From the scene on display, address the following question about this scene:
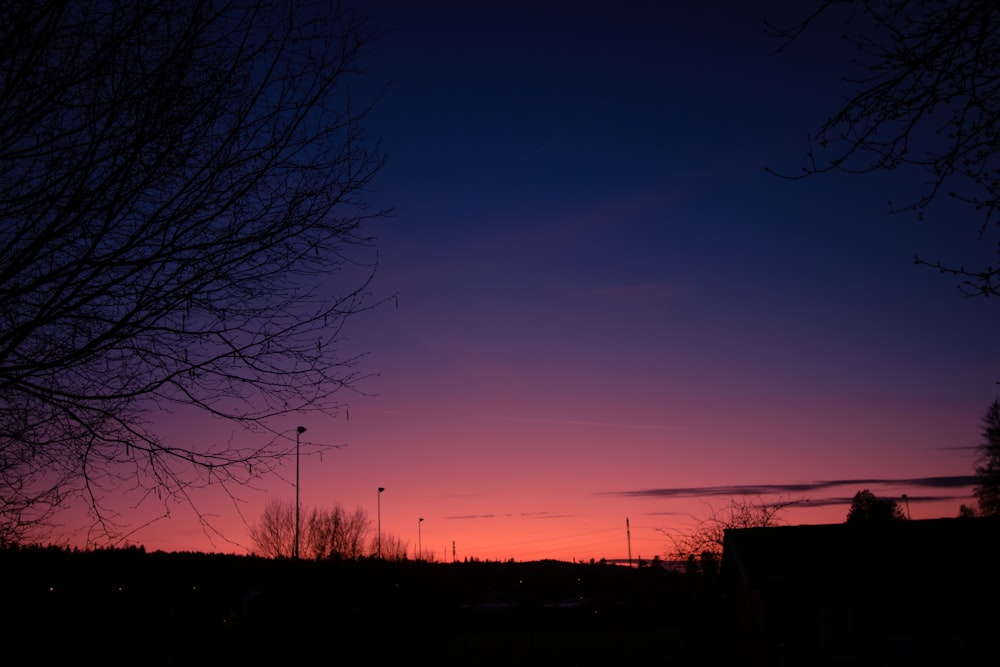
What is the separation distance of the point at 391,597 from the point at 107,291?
145 ft

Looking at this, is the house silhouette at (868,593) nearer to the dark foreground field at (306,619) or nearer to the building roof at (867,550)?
the building roof at (867,550)

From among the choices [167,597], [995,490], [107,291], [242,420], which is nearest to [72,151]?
[107,291]

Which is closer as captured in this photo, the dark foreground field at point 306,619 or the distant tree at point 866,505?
the dark foreground field at point 306,619

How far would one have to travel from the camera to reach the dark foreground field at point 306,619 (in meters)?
7.56

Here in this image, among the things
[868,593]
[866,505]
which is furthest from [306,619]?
[866,505]

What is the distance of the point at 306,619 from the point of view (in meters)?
35.5

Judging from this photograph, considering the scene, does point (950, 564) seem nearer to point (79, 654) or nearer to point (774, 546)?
point (774, 546)

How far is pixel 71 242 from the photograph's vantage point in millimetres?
4254

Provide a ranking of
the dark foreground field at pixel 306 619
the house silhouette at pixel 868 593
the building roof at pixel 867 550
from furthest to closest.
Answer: the building roof at pixel 867 550 → the house silhouette at pixel 868 593 → the dark foreground field at pixel 306 619

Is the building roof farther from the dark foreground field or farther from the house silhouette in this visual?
the dark foreground field

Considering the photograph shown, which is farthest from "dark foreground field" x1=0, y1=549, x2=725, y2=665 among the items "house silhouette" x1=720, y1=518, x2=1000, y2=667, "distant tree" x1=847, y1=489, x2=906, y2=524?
"distant tree" x1=847, y1=489, x2=906, y2=524

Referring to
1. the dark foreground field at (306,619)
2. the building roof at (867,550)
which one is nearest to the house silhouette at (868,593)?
the building roof at (867,550)

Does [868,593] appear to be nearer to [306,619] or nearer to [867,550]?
[867,550]

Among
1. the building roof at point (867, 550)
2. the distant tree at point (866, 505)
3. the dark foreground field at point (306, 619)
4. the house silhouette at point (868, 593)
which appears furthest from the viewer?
the distant tree at point (866, 505)
